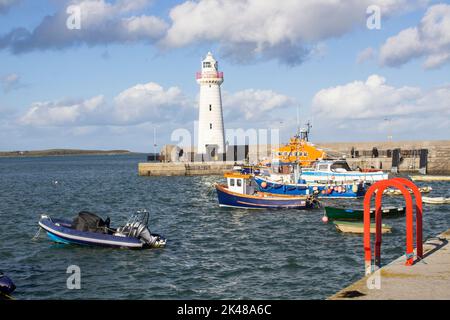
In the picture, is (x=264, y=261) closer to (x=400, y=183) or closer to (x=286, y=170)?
(x=400, y=183)

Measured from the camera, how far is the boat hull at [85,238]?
22.9 metres

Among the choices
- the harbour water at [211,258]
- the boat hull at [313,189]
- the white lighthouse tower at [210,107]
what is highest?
the white lighthouse tower at [210,107]

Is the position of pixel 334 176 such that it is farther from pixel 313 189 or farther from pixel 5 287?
pixel 5 287

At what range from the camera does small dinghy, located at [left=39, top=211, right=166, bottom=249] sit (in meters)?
22.9

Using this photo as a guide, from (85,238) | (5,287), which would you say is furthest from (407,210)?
(85,238)

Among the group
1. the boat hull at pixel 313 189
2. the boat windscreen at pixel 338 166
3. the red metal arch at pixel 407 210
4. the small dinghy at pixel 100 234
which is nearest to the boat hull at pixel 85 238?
the small dinghy at pixel 100 234

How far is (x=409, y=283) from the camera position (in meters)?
A: 12.0

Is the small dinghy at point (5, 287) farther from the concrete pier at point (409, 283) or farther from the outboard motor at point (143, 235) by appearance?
the concrete pier at point (409, 283)

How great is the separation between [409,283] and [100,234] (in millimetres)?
14477

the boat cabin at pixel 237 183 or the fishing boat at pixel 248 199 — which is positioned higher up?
the boat cabin at pixel 237 183

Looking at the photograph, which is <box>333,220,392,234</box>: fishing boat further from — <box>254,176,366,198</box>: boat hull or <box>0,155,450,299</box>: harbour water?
<box>254,176,366,198</box>: boat hull

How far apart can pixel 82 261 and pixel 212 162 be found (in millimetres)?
49718

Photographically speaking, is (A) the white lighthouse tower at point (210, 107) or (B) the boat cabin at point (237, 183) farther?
(A) the white lighthouse tower at point (210, 107)
